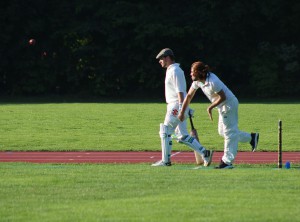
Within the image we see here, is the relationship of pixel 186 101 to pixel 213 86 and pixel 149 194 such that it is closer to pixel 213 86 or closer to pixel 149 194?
pixel 213 86

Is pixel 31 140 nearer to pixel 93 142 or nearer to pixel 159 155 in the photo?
pixel 93 142

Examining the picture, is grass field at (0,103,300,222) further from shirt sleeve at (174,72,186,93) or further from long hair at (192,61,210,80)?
long hair at (192,61,210,80)

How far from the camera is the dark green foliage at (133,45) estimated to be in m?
53.8

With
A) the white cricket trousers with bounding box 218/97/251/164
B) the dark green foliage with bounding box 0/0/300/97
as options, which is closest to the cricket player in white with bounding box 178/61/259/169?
the white cricket trousers with bounding box 218/97/251/164

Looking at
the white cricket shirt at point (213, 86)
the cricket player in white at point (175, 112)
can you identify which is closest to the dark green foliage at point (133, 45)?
the cricket player in white at point (175, 112)

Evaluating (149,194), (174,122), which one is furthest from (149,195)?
(174,122)

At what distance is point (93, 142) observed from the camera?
78.6 feet

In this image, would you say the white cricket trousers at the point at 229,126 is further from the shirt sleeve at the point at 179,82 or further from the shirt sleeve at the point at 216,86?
the shirt sleeve at the point at 179,82

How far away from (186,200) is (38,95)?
43.8 metres

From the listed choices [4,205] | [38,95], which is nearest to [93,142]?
[4,205]

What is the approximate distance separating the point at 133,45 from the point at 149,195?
4346 centimetres

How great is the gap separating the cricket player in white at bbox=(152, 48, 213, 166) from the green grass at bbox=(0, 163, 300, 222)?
Result: 148 cm

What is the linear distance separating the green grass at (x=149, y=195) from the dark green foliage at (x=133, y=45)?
39.7m

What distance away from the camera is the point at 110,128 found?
28344mm
